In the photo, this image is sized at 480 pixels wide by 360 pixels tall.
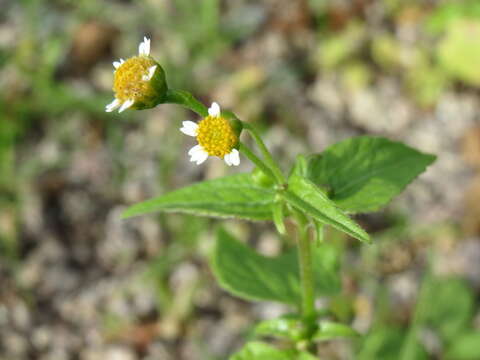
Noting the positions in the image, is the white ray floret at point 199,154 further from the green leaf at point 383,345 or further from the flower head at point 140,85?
the green leaf at point 383,345

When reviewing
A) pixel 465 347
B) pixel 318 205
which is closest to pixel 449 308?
pixel 465 347

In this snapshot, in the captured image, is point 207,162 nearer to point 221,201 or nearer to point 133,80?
point 221,201

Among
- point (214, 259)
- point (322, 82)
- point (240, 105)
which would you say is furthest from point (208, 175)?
point (214, 259)

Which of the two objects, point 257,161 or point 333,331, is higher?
point 257,161

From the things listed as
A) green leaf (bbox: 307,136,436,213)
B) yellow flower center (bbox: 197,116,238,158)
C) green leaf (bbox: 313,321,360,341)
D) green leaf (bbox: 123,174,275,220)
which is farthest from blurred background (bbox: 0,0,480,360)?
yellow flower center (bbox: 197,116,238,158)

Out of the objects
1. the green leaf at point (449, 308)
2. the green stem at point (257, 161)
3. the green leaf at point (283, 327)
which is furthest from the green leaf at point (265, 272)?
the green leaf at point (449, 308)

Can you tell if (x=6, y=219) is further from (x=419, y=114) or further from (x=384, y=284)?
(x=419, y=114)
